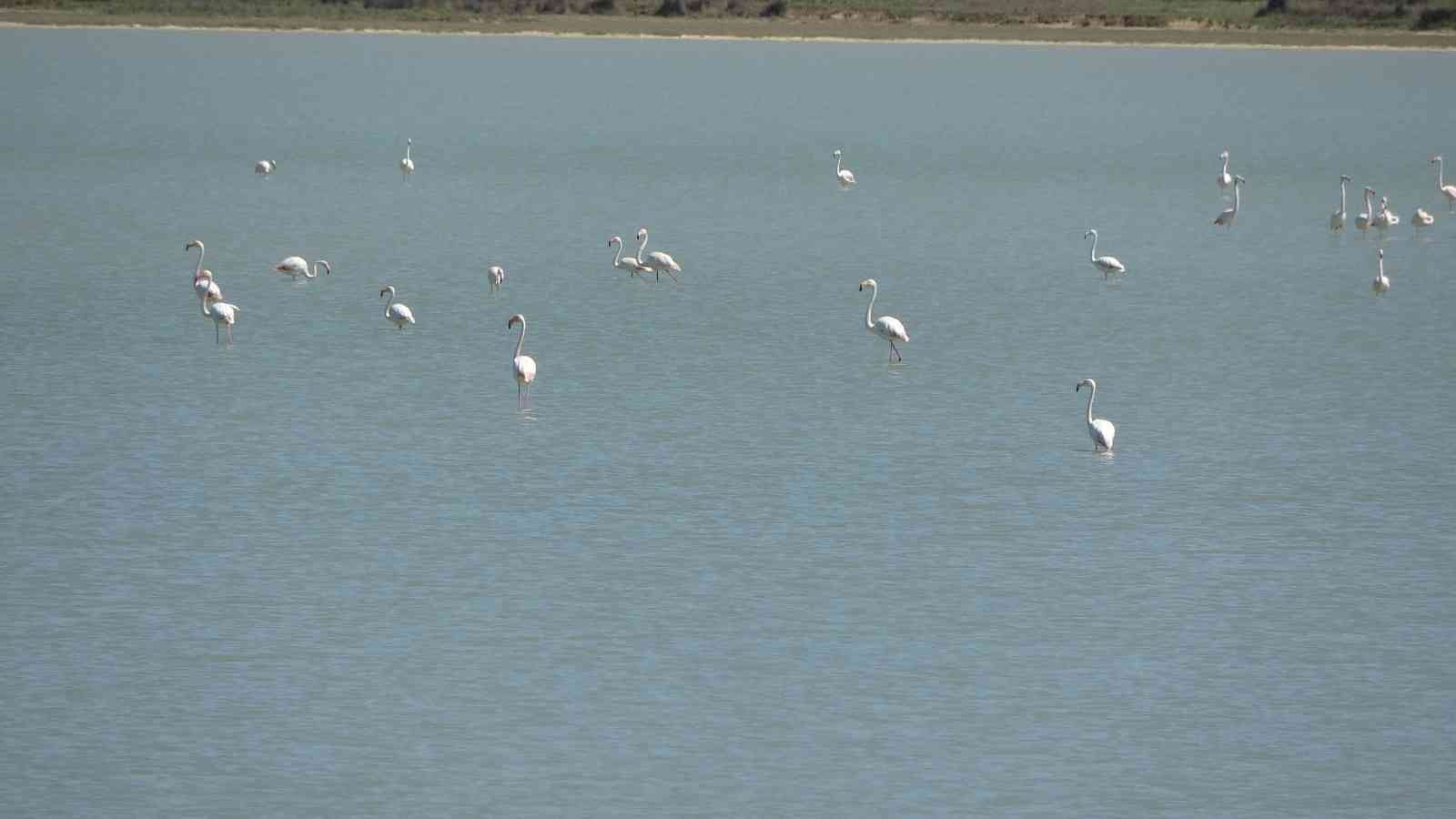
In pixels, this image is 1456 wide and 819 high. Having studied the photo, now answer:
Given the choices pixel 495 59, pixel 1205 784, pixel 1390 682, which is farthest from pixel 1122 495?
pixel 495 59

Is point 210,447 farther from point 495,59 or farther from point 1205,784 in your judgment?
point 495,59

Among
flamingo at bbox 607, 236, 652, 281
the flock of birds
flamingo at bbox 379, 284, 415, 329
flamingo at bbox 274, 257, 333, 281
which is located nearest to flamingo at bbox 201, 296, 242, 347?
the flock of birds

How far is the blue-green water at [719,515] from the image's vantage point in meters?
10.5

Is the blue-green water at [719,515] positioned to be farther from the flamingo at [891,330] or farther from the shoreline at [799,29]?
the shoreline at [799,29]

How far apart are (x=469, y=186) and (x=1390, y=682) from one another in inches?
1048

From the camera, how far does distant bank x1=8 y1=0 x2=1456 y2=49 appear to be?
69.2 m

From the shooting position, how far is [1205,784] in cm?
1026

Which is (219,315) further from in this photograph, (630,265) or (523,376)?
(630,265)

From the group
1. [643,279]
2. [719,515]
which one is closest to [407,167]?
[643,279]

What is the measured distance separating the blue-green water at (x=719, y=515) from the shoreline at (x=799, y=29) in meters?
35.6

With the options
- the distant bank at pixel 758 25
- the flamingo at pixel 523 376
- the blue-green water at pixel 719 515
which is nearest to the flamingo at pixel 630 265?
the blue-green water at pixel 719 515

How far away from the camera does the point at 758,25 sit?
2847 inches

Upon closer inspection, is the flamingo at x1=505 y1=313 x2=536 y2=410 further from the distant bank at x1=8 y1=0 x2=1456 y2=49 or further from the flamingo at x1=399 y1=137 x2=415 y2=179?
the distant bank at x1=8 y1=0 x2=1456 y2=49

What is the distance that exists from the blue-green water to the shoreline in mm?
35601
